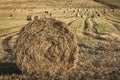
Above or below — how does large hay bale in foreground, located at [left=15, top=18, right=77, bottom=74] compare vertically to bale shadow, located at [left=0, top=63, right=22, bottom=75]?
above

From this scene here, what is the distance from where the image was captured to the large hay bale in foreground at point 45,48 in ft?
35.7

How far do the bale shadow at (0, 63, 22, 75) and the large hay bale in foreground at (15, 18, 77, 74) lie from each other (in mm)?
696

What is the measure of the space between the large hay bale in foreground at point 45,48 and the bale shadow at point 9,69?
70cm

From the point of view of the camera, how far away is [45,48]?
11.3m

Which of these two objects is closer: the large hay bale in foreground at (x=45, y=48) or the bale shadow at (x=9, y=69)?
the large hay bale in foreground at (x=45, y=48)

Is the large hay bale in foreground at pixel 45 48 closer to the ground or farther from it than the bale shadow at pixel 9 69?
Answer: farther from it

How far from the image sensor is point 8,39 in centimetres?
1903

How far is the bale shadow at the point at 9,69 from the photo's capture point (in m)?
11.4

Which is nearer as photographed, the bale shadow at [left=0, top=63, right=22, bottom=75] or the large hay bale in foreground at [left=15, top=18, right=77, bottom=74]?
the large hay bale in foreground at [left=15, top=18, right=77, bottom=74]

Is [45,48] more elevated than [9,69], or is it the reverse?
→ [45,48]

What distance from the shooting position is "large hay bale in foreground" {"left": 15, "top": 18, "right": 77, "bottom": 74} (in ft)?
35.7

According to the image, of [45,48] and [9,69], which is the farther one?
[9,69]

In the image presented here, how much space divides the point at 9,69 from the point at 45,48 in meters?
1.75

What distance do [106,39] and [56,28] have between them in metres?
8.34
